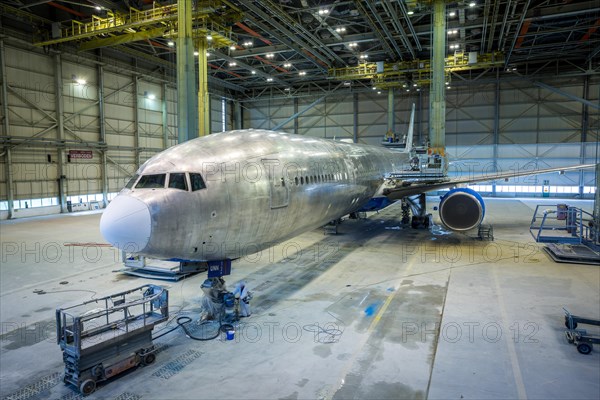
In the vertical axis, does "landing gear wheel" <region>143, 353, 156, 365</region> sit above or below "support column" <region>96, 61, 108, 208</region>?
below

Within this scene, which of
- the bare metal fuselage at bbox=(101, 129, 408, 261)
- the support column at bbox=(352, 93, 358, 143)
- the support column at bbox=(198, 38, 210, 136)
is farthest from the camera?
the support column at bbox=(352, 93, 358, 143)

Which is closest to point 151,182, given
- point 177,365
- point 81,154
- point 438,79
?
point 177,365

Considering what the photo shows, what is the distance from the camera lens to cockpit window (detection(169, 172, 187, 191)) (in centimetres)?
702

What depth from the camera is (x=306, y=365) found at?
6820mm

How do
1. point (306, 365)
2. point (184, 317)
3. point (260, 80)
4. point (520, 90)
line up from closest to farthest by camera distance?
point (306, 365) → point (184, 317) → point (520, 90) → point (260, 80)

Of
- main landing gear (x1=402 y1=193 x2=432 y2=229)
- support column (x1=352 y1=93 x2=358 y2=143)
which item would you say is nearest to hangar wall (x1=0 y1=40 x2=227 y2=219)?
support column (x1=352 y1=93 x2=358 y2=143)

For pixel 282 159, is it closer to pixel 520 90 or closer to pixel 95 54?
pixel 95 54

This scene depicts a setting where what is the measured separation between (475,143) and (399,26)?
57.2ft

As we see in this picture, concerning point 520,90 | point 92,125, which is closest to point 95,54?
point 92,125

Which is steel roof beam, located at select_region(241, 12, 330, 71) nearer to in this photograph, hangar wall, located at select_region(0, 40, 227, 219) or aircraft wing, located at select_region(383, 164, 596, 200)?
hangar wall, located at select_region(0, 40, 227, 219)

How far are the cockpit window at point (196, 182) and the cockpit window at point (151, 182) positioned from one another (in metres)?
0.50

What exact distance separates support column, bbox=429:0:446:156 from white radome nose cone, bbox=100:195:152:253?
18.1m

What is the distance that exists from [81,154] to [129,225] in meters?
26.4

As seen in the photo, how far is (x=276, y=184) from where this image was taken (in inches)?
343
